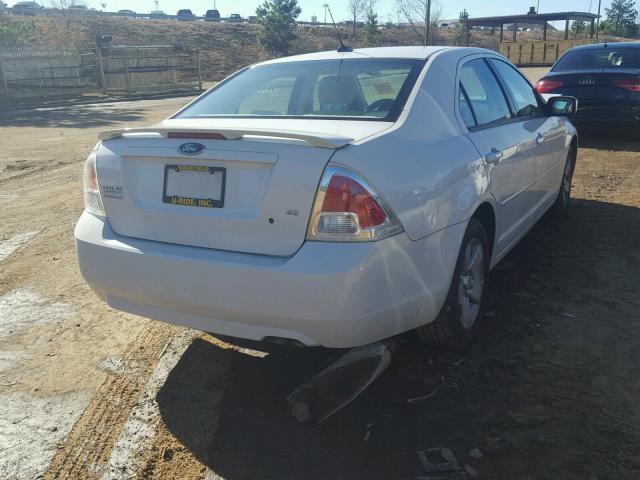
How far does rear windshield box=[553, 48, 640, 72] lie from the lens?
10.0 m

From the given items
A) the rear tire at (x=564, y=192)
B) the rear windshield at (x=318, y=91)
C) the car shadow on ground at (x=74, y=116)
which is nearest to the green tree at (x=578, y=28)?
the car shadow on ground at (x=74, y=116)

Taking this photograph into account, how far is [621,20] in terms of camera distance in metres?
70.2

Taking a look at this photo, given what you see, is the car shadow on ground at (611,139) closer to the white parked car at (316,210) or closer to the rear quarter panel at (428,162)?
the white parked car at (316,210)

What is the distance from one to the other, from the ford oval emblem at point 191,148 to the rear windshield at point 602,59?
9.06 m

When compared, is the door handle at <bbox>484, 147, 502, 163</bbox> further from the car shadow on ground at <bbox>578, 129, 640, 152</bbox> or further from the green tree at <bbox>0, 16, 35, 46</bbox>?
the green tree at <bbox>0, 16, 35, 46</bbox>

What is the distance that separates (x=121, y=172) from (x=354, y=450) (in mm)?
1747

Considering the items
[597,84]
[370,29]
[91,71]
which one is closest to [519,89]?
[597,84]

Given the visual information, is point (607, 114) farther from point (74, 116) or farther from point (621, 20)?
point (621, 20)

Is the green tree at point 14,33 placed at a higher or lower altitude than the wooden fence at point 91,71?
higher

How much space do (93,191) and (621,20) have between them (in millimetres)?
80074

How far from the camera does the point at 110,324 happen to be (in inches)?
156

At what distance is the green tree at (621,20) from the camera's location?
227 feet

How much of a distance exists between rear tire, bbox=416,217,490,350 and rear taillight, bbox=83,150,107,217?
6.01 feet

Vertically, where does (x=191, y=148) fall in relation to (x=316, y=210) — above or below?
above
